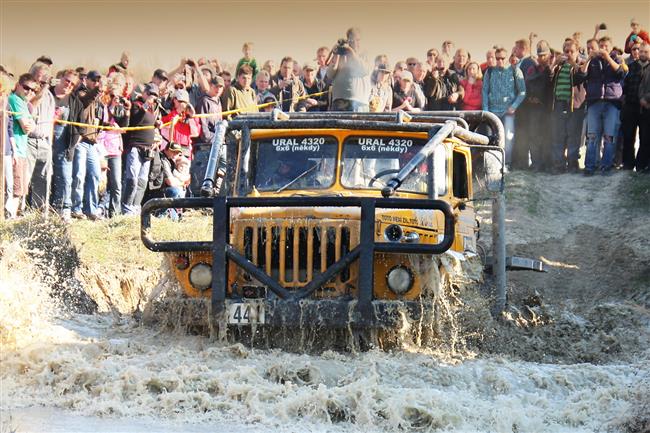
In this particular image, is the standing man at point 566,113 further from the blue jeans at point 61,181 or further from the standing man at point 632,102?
the blue jeans at point 61,181

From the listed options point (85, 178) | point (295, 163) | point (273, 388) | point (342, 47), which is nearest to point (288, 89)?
point (342, 47)

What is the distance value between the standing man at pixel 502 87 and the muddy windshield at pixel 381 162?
8.17m

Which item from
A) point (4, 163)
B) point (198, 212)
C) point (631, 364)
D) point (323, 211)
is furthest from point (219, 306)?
point (198, 212)

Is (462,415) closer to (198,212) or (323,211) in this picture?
(323,211)

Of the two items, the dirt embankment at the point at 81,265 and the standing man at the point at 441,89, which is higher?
the standing man at the point at 441,89

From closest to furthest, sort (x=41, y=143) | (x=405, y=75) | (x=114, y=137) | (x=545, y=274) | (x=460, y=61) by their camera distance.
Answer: (x=41, y=143)
(x=114, y=137)
(x=545, y=274)
(x=405, y=75)
(x=460, y=61)

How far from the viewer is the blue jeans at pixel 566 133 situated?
63.1 ft

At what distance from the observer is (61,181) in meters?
A: 14.1

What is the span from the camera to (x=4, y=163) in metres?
13.3

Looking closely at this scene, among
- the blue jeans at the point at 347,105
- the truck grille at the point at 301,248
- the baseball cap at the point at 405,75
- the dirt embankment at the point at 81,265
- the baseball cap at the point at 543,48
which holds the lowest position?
the dirt embankment at the point at 81,265

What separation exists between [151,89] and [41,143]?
2.28 metres

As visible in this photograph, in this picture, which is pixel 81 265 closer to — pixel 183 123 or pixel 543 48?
pixel 183 123

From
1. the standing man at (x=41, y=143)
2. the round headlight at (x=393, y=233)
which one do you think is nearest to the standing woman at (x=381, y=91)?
the standing man at (x=41, y=143)

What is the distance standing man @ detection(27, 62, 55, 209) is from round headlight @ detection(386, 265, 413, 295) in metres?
5.67
